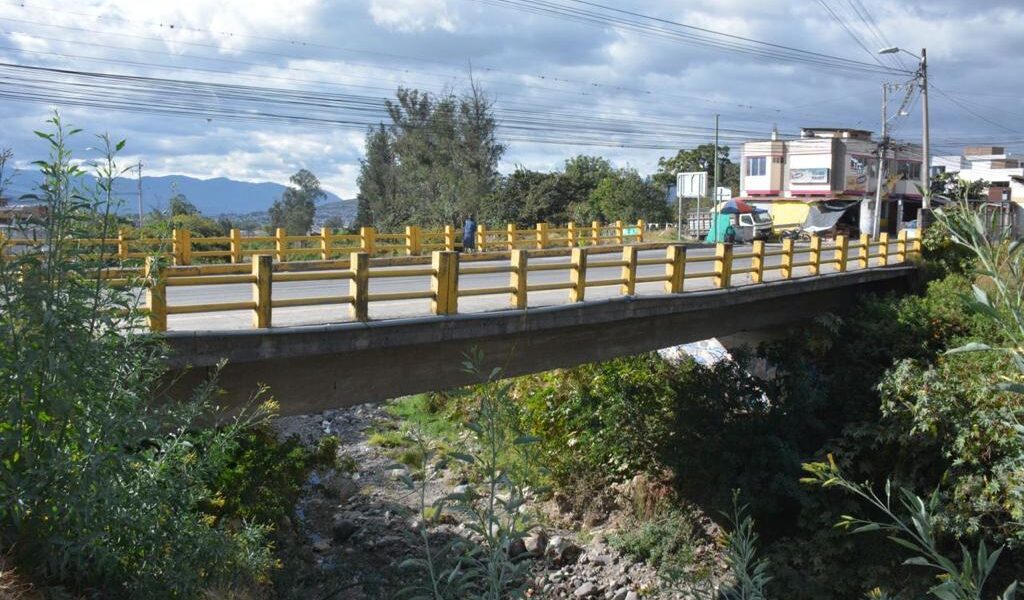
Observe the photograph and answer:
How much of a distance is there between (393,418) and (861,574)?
13.4 meters

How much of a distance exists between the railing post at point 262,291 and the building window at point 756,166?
52.7 meters

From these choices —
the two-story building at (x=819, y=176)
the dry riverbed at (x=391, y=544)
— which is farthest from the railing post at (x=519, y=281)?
the two-story building at (x=819, y=176)

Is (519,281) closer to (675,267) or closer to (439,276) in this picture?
(439,276)

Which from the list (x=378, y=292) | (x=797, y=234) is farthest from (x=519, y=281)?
(x=797, y=234)

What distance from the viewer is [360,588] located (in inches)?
547

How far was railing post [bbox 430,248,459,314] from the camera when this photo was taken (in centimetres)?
1160

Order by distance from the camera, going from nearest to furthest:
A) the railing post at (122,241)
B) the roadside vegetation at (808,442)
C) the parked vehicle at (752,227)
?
the railing post at (122,241) → the roadside vegetation at (808,442) → the parked vehicle at (752,227)

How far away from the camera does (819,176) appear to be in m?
55.6

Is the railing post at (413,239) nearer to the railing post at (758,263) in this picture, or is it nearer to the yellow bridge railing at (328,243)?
the yellow bridge railing at (328,243)

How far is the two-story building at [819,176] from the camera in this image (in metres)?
54.7

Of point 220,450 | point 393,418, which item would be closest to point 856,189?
point 393,418

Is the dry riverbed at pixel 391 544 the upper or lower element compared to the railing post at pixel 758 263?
lower

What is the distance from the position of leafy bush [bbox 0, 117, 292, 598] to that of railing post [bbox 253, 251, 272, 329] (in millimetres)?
4392

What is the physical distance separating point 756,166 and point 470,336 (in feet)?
167
